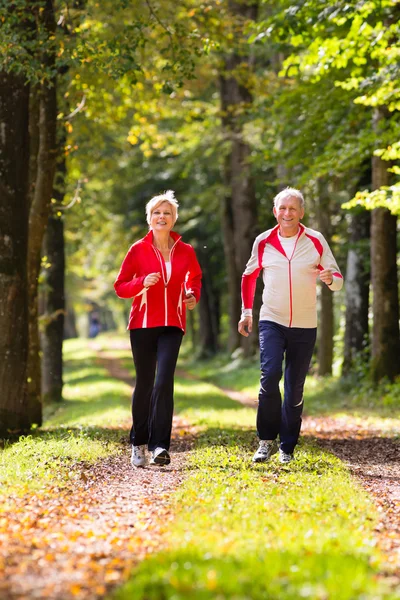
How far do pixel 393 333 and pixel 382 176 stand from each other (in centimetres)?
300

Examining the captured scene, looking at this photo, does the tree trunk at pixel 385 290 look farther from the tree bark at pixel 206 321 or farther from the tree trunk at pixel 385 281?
the tree bark at pixel 206 321

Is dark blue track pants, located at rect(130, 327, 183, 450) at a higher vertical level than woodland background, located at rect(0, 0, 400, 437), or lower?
lower

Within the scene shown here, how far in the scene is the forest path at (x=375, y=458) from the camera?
5574 mm

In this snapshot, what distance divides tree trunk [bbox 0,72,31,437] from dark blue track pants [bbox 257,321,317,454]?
3818mm

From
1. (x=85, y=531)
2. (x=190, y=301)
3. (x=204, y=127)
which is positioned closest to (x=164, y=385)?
(x=190, y=301)

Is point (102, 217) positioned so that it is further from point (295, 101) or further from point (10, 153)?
point (10, 153)

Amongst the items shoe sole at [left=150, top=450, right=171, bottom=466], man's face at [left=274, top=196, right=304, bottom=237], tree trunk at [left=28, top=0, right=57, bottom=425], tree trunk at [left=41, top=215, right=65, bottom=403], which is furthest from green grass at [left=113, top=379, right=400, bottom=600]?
tree trunk at [left=41, top=215, right=65, bottom=403]

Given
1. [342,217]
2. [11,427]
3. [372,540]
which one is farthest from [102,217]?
[372,540]

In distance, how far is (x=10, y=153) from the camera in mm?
10781

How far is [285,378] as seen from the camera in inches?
328

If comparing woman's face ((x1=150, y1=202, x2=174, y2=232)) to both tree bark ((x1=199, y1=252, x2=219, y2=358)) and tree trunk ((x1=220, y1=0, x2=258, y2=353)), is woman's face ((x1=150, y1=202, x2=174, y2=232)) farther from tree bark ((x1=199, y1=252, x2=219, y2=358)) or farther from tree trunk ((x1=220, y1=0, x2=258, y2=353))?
tree bark ((x1=199, y1=252, x2=219, y2=358))

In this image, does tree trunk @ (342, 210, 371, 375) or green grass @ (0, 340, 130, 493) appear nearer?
green grass @ (0, 340, 130, 493)

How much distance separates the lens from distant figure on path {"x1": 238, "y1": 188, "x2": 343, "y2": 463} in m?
8.12

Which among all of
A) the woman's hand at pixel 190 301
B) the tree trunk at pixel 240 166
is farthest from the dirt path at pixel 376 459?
the tree trunk at pixel 240 166
